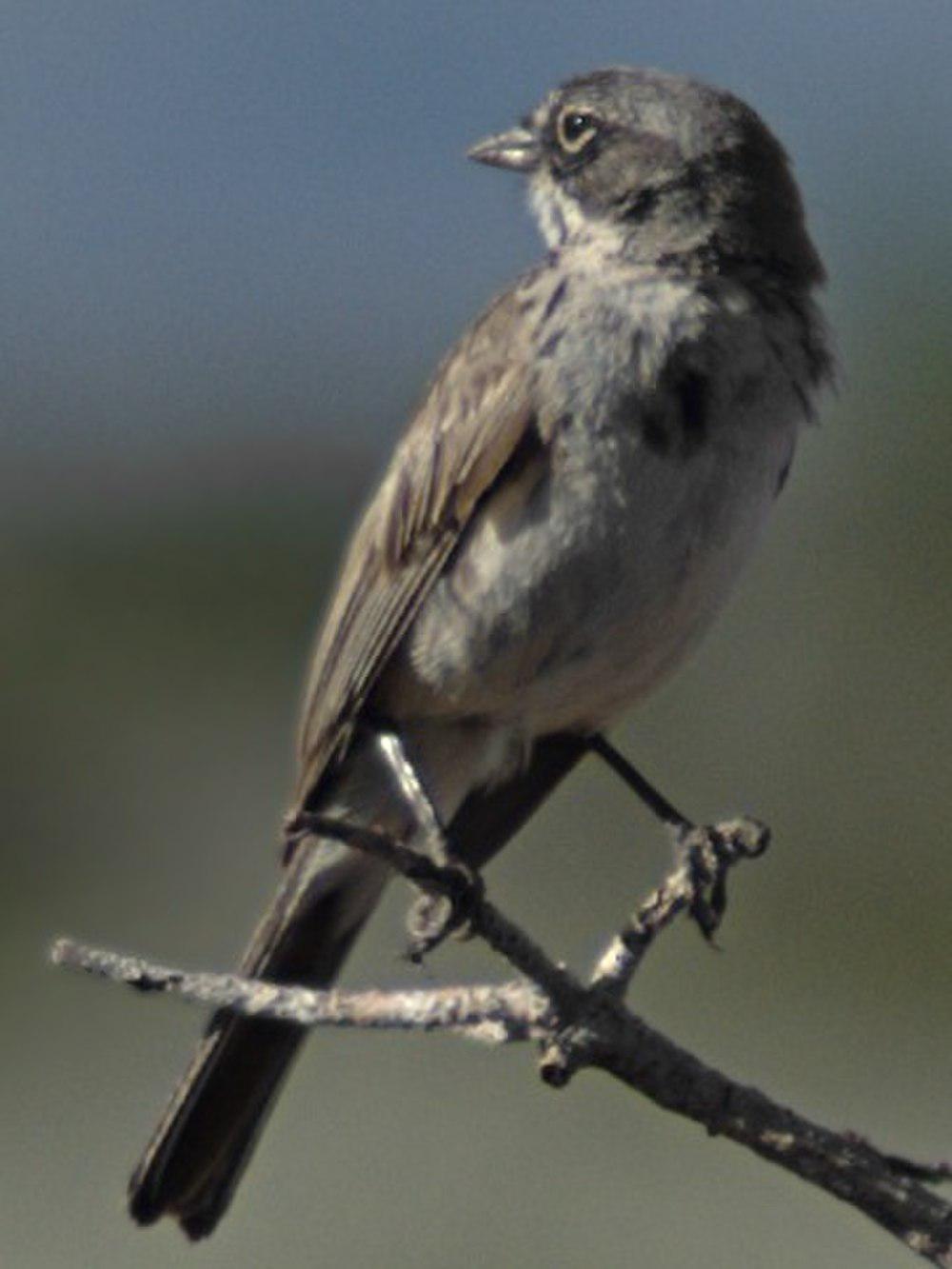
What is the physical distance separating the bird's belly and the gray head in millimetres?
433

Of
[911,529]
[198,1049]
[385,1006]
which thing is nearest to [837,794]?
[911,529]

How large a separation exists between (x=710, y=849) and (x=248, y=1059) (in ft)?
3.92

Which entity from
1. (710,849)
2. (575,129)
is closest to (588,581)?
(710,849)

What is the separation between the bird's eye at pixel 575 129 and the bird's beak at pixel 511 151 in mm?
73

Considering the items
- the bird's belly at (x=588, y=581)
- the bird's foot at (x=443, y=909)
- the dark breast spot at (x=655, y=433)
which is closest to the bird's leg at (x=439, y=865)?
the bird's foot at (x=443, y=909)

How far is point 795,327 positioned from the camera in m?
6.20

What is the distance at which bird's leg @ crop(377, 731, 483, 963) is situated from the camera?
217 inches

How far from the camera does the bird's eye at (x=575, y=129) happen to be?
22.3 ft

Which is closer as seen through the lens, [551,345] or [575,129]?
[551,345]

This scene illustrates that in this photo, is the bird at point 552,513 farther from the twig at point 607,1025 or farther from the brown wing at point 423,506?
the twig at point 607,1025

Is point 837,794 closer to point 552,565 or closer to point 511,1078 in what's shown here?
point 511,1078

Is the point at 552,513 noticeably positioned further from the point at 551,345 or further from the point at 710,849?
the point at 710,849

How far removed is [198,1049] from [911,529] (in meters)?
5.15

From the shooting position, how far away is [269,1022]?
262 inches
